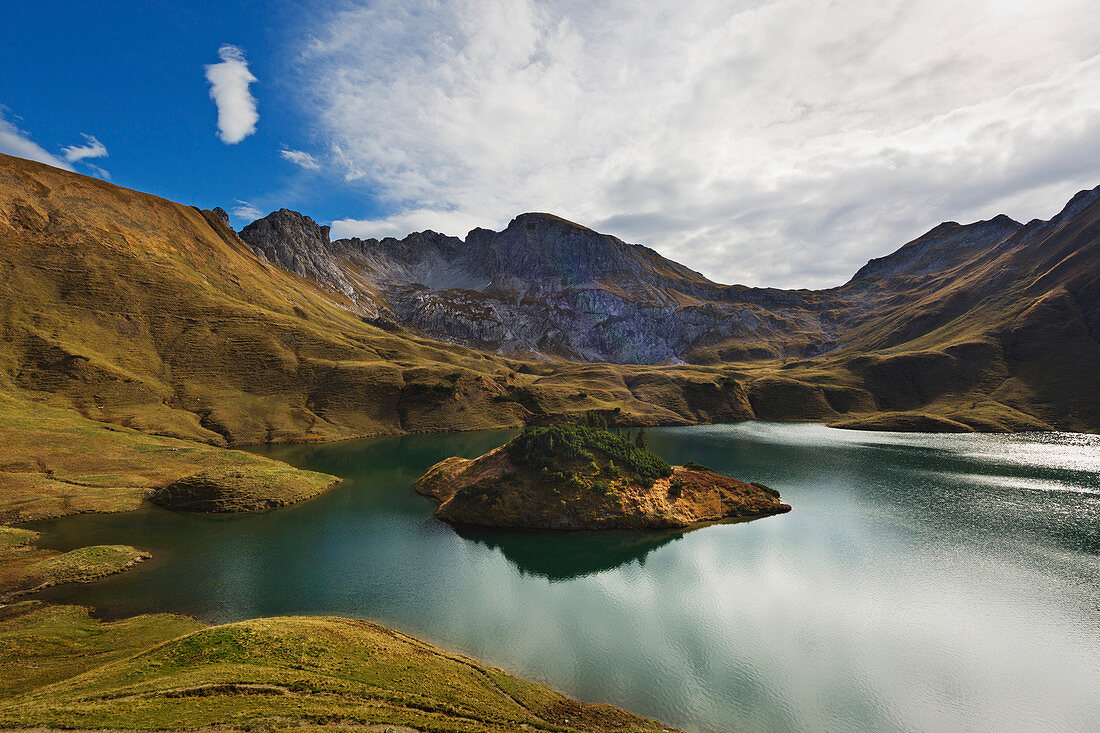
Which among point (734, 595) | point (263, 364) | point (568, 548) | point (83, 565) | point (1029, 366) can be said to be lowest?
point (734, 595)

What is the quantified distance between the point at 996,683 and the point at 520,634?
31603mm

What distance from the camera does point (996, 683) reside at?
28156 mm

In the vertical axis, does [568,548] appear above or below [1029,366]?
below

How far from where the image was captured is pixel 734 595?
132ft

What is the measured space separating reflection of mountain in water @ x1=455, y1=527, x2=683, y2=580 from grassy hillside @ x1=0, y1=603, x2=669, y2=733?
18699mm

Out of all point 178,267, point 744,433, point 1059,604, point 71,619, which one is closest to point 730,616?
point 1059,604

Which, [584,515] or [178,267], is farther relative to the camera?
[178,267]

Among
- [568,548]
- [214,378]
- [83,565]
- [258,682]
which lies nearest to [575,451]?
[568,548]

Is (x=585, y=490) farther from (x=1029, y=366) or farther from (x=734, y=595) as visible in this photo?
(x=1029, y=366)

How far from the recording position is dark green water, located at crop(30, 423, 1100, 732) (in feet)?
89.3

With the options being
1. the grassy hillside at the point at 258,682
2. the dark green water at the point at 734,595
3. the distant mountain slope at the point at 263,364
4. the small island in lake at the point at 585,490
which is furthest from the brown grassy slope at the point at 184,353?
the grassy hillside at the point at 258,682

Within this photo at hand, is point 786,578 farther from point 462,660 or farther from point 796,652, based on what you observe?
point 462,660

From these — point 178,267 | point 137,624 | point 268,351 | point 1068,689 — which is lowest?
point 1068,689

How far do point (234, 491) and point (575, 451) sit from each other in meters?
49.9
